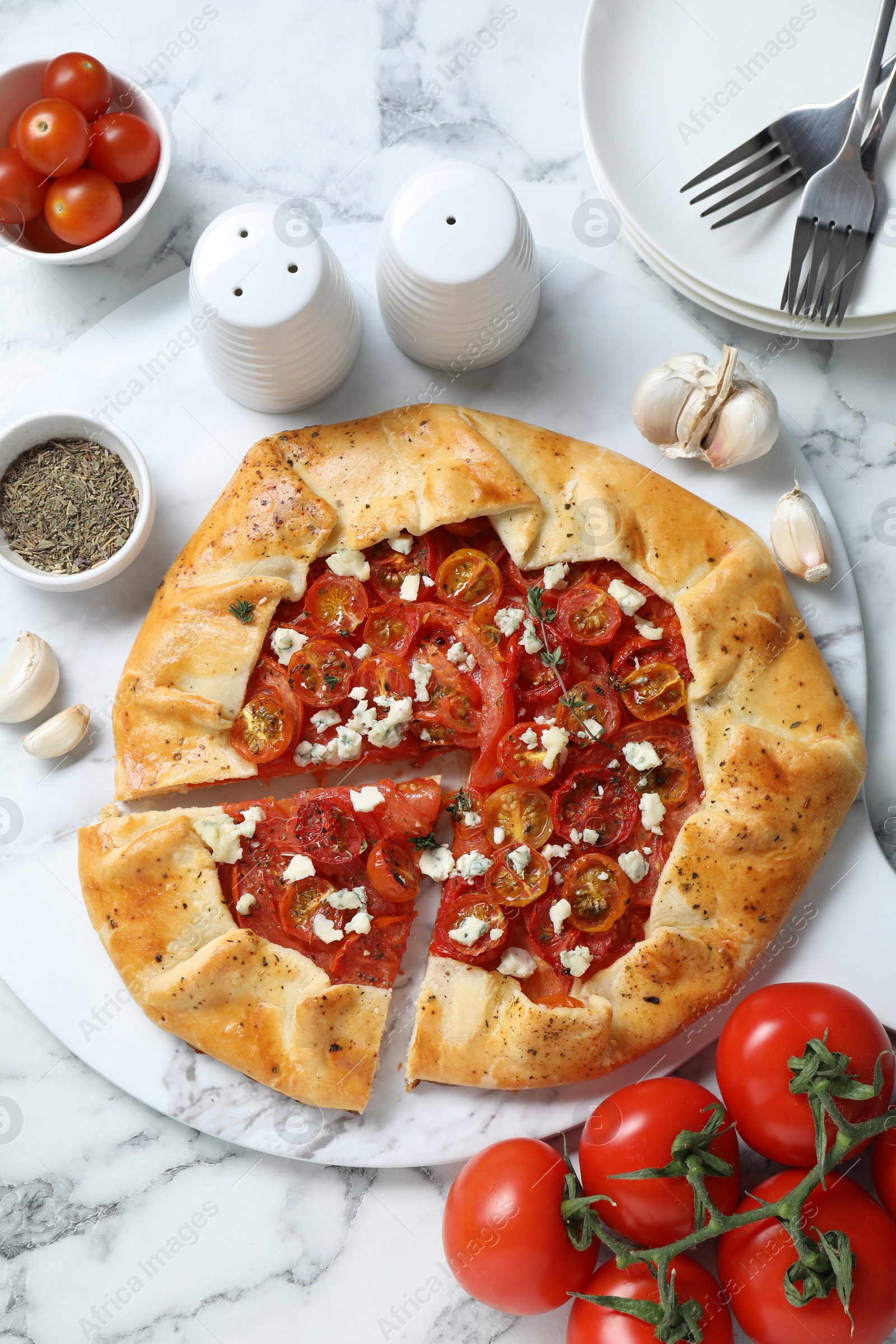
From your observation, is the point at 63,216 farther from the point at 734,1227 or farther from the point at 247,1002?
the point at 734,1227

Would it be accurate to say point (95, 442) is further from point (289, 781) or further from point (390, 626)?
point (289, 781)

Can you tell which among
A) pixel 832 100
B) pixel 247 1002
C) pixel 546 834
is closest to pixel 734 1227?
pixel 546 834

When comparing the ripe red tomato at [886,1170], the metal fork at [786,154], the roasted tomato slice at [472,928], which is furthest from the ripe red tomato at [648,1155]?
the metal fork at [786,154]

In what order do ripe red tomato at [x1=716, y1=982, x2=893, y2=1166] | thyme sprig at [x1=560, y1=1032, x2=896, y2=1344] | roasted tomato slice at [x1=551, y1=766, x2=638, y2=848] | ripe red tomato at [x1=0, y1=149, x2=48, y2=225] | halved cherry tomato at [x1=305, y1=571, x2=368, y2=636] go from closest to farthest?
thyme sprig at [x1=560, y1=1032, x2=896, y2=1344]
ripe red tomato at [x1=716, y1=982, x2=893, y2=1166]
roasted tomato slice at [x1=551, y1=766, x2=638, y2=848]
halved cherry tomato at [x1=305, y1=571, x2=368, y2=636]
ripe red tomato at [x1=0, y1=149, x2=48, y2=225]

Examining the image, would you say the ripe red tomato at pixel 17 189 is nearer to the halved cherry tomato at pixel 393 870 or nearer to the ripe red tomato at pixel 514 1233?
the halved cherry tomato at pixel 393 870

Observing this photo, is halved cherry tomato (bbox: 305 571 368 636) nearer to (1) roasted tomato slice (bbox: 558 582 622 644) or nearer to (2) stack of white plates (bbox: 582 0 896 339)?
(1) roasted tomato slice (bbox: 558 582 622 644)

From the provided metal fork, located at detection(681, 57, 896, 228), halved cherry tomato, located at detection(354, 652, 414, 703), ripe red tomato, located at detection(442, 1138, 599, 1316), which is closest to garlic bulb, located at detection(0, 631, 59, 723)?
halved cherry tomato, located at detection(354, 652, 414, 703)
